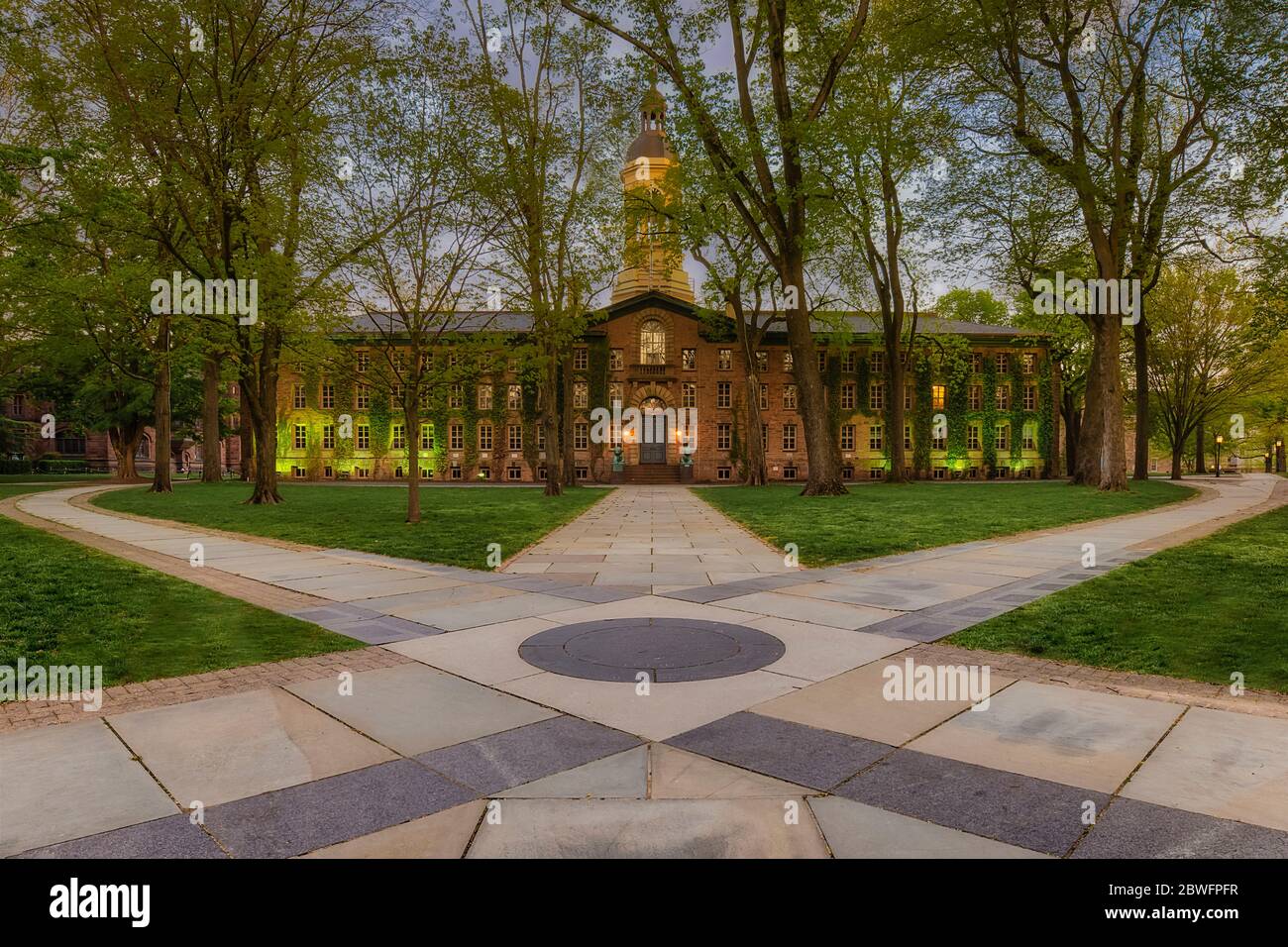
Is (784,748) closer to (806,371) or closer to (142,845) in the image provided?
(142,845)

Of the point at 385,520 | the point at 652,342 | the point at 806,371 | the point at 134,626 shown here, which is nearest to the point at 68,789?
the point at 134,626

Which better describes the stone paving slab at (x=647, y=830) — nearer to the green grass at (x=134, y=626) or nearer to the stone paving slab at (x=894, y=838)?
the stone paving slab at (x=894, y=838)

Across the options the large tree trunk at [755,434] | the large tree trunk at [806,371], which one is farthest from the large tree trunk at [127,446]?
the large tree trunk at [806,371]

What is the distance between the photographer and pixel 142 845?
118 inches

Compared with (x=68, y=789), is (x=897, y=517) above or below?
below

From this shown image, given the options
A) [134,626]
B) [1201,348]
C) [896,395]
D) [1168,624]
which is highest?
[1201,348]

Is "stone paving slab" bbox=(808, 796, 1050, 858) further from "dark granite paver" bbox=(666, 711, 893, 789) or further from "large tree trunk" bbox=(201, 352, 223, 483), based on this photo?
"large tree trunk" bbox=(201, 352, 223, 483)

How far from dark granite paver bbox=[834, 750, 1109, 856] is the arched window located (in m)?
50.5

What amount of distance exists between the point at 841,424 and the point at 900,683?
52.9 meters

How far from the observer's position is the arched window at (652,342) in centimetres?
5328

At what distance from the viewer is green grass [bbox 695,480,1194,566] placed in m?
13.2

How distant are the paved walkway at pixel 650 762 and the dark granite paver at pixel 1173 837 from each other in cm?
1

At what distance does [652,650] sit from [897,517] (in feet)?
45.5
